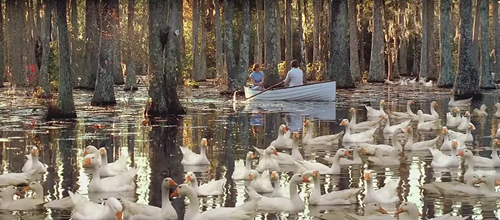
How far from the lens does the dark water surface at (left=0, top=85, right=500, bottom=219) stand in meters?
16.3

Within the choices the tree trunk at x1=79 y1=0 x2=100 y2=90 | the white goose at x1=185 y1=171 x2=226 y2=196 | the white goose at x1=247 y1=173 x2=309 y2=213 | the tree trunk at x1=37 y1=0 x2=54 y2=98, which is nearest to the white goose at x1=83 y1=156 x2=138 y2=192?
the white goose at x1=185 y1=171 x2=226 y2=196

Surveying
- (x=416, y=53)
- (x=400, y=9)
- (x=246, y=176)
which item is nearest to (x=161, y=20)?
(x=246, y=176)

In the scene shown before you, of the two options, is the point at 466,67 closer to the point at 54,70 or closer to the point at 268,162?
the point at 54,70

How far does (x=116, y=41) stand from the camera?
Answer: 182ft

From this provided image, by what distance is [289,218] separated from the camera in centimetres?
1480

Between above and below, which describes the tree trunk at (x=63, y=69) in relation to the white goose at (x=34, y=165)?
above

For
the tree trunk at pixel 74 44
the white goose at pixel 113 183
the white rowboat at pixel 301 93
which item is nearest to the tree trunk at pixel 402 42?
the tree trunk at pixel 74 44

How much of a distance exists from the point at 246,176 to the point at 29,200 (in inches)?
162

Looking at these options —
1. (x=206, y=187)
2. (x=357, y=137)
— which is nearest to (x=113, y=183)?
(x=206, y=187)

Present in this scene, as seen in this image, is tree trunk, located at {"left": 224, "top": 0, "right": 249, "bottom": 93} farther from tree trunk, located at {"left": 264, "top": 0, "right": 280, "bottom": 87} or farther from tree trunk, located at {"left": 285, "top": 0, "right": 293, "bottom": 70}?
tree trunk, located at {"left": 285, "top": 0, "right": 293, "bottom": 70}

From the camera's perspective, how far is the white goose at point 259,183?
17.2 meters

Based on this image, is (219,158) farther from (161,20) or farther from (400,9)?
(400,9)

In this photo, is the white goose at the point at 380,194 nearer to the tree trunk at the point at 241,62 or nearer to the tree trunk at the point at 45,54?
the tree trunk at the point at 45,54

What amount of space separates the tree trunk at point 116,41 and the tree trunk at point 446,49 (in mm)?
15975
